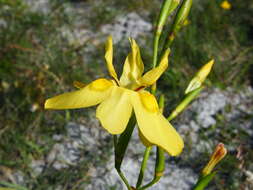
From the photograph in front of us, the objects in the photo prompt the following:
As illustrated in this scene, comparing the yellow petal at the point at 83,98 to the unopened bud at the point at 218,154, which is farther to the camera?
the unopened bud at the point at 218,154

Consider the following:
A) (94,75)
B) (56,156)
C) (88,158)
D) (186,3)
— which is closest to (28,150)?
(56,156)

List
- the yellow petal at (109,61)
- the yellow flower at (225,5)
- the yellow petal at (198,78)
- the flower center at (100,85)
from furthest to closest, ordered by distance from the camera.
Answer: the yellow flower at (225,5)
the yellow petal at (198,78)
the yellow petal at (109,61)
the flower center at (100,85)

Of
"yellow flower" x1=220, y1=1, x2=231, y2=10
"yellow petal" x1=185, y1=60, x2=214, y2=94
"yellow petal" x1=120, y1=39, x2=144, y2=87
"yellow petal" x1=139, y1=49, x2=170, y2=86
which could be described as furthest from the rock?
"yellow petal" x1=139, y1=49, x2=170, y2=86

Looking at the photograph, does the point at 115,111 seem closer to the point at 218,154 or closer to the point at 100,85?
the point at 100,85

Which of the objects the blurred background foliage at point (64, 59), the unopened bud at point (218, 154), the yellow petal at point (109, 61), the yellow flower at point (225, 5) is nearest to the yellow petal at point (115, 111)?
the yellow petal at point (109, 61)

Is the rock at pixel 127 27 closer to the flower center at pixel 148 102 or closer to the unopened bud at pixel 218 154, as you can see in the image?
the unopened bud at pixel 218 154

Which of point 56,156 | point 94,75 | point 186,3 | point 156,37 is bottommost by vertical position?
point 56,156

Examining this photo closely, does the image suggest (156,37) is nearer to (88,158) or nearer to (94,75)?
(88,158)
